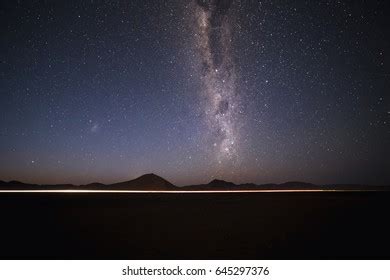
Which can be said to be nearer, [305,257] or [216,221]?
[305,257]

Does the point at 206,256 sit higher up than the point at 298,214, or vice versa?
the point at 298,214

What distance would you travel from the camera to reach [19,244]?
6.73 metres

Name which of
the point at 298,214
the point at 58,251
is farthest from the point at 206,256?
the point at 298,214

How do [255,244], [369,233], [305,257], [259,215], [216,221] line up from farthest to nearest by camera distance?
[259,215] < [216,221] < [369,233] < [255,244] < [305,257]

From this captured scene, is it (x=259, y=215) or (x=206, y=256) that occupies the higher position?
(x=259, y=215)

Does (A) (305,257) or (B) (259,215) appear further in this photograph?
(B) (259,215)

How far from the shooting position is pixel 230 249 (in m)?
6.36

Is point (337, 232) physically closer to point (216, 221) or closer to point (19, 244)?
point (216, 221)

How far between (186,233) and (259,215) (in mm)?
3203

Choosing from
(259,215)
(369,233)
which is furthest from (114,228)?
(369,233)

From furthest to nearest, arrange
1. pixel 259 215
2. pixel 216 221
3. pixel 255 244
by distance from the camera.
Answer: pixel 259 215
pixel 216 221
pixel 255 244

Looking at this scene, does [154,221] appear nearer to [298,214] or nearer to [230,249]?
[230,249]

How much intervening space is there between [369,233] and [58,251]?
611 cm

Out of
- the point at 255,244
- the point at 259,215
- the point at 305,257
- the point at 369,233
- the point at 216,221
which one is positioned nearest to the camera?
Answer: the point at 305,257
